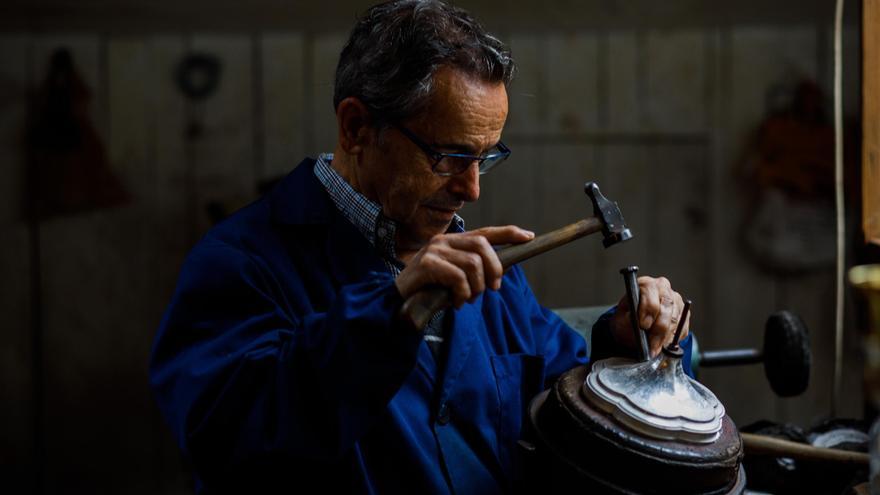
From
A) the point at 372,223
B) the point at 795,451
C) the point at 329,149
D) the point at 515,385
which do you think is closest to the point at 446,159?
the point at 372,223

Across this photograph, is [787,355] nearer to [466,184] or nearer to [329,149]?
[466,184]

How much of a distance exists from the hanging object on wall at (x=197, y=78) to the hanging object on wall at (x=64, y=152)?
1.40 ft

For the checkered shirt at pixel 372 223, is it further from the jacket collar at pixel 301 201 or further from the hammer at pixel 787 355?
the hammer at pixel 787 355

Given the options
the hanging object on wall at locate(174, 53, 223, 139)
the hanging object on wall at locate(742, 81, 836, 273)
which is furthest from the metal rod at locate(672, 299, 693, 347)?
the hanging object on wall at locate(174, 53, 223, 139)

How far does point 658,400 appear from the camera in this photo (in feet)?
5.78

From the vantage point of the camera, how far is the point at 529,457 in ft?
6.18

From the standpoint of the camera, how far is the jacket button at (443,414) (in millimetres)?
2023

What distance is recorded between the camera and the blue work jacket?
166 centimetres

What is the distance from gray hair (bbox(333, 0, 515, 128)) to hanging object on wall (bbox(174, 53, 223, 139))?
226 centimetres

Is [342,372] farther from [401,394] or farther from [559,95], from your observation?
[559,95]

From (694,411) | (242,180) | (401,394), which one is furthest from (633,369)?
(242,180)

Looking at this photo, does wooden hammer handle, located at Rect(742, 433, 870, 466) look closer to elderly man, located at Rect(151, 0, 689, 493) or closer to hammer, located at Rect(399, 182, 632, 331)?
elderly man, located at Rect(151, 0, 689, 493)

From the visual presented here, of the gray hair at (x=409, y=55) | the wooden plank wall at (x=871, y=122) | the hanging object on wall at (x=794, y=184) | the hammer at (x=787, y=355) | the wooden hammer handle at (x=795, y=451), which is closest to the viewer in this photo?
the gray hair at (x=409, y=55)

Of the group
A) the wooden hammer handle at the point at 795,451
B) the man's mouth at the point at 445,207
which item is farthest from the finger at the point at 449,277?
the wooden hammer handle at the point at 795,451
